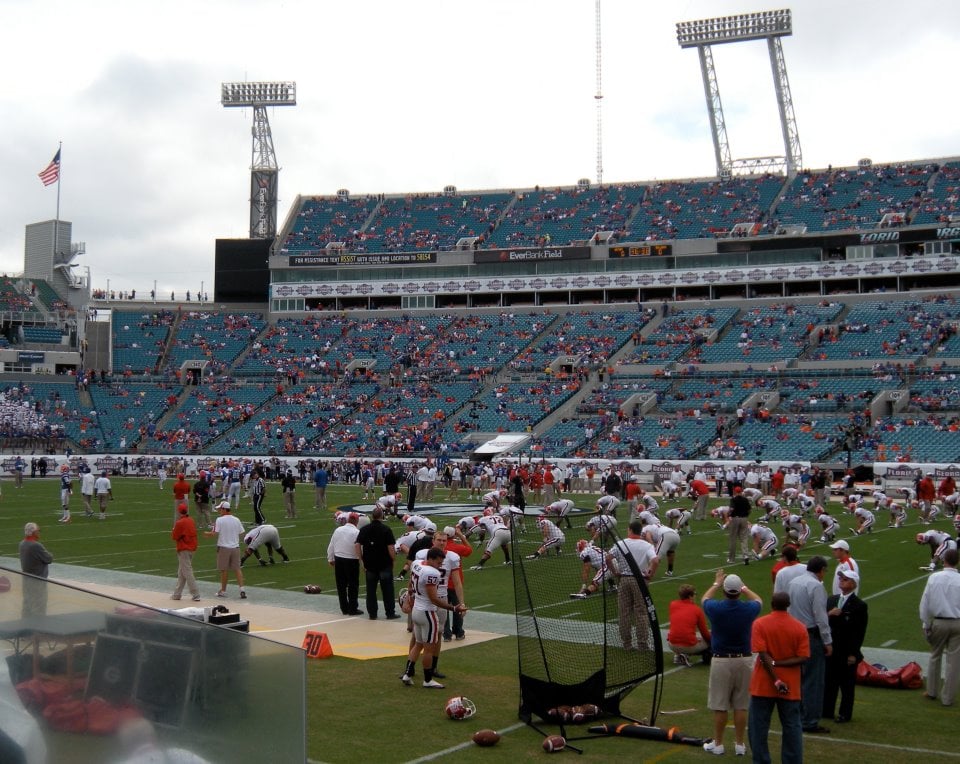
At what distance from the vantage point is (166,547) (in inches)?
834

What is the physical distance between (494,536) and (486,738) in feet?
32.4

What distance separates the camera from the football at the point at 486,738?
807cm

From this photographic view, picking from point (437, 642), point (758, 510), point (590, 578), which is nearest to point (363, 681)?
point (437, 642)

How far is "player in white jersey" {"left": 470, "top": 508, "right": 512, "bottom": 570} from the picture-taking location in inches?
703

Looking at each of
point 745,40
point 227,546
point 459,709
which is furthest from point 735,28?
point 459,709

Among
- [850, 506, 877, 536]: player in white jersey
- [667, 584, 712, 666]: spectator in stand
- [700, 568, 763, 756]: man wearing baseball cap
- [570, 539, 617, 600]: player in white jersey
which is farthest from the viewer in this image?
[850, 506, 877, 536]: player in white jersey

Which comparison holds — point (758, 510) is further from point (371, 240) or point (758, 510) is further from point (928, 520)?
point (371, 240)

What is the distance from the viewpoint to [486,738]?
8070mm

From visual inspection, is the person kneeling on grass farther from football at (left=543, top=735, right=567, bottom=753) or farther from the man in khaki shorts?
football at (left=543, top=735, right=567, bottom=753)

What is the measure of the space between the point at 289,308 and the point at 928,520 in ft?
151

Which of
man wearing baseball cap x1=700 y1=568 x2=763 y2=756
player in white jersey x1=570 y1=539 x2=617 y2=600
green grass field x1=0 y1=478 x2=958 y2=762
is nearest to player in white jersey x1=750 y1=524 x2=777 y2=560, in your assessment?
green grass field x1=0 y1=478 x2=958 y2=762

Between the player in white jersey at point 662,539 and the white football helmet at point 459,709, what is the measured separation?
6.31m

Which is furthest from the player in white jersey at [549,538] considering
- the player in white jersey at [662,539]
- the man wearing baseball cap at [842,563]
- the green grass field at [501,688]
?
the man wearing baseball cap at [842,563]

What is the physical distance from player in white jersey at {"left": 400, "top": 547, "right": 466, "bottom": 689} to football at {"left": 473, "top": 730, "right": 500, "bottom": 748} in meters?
1.73
